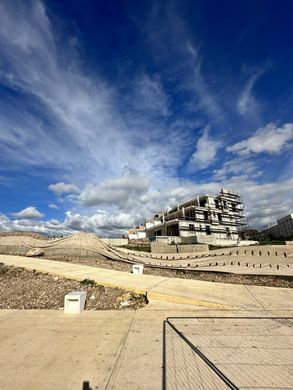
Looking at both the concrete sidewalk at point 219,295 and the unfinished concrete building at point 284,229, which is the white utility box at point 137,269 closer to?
the concrete sidewalk at point 219,295

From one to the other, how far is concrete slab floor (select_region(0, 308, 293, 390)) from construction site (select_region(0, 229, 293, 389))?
0.04 feet

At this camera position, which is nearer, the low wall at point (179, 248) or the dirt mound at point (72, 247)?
the dirt mound at point (72, 247)

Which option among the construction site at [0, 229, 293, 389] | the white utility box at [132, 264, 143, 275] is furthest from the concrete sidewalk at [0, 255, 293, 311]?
the white utility box at [132, 264, 143, 275]

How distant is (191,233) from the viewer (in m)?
40.8

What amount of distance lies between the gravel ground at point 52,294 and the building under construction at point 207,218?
34.1 m

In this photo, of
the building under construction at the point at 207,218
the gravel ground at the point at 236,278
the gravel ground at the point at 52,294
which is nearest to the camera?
the gravel ground at the point at 52,294

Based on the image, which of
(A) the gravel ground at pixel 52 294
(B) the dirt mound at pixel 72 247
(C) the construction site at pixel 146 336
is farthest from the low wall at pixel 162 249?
(A) the gravel ground at pixel 52 294

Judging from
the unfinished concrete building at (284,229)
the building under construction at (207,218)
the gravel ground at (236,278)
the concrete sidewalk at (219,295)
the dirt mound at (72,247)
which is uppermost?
the building under construction at (207,218)

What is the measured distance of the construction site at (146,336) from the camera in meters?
2.27

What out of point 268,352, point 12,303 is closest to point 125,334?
point 268,352

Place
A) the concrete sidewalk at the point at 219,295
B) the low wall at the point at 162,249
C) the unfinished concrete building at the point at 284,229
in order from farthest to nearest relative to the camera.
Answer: the unfinished concrete building at the point at 284,229 → the low wall at the point at 162,249 → the concrete sidewalk at the point at 219,295

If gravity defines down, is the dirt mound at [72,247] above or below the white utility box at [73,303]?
above

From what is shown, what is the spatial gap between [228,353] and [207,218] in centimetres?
4356

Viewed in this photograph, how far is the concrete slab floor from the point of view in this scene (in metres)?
2.25
